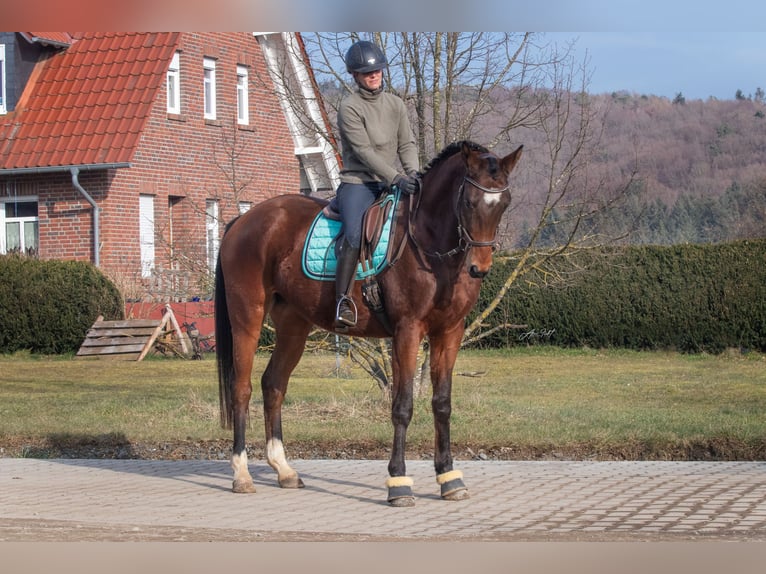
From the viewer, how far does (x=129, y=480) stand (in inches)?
363

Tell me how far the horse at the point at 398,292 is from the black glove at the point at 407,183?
2.8 inches

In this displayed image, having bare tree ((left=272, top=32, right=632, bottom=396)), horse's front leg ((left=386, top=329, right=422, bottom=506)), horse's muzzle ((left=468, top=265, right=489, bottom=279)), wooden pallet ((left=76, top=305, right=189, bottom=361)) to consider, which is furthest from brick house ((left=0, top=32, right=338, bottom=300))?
horse's muzzle ((left=468, top=265, right=489, bottom=279))

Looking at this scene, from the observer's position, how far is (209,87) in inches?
1176

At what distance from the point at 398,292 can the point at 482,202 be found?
1.05m

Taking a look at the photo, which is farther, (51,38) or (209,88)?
(209,88)

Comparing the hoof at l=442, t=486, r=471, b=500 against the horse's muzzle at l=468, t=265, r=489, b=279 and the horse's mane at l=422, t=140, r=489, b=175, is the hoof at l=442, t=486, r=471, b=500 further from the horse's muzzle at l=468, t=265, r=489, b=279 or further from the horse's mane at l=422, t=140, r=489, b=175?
the horse's mane at l=422, t=140, r=489, b=175

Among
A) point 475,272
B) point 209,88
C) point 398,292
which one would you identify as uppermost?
point 209,88

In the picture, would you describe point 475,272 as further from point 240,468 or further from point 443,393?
point 240,468

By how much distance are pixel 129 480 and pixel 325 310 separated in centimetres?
224

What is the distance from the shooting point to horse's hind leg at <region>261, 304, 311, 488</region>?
29.8 feet

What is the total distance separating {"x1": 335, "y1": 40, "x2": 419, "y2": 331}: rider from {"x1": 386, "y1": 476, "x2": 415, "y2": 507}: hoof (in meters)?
1.25

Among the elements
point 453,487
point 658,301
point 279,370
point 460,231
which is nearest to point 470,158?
point 460,231

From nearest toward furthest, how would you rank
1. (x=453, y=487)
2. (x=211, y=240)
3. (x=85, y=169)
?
(x=453, y=487), (x=211, y=240), (x=85, y=169)

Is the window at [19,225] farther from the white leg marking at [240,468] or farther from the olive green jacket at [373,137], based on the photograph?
the olive green jacket at [373,137]
